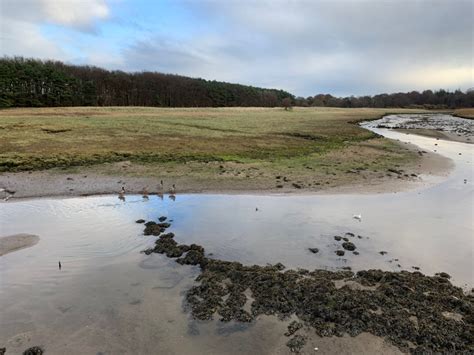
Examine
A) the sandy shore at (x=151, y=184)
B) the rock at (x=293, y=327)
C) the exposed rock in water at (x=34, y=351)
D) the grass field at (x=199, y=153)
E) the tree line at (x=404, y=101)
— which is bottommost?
the exposed rock in water at (x=34, y=351)

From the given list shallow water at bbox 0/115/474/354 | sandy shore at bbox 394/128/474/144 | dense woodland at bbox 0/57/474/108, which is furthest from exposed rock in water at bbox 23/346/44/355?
dense woodland at bbox 0/57/474/108

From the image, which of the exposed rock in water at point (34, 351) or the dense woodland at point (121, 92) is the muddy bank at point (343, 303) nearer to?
the exposed rock in water at point (34, 351)

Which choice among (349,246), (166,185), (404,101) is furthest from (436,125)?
(404,101)

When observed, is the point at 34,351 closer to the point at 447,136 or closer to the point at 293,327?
the point at 293,327

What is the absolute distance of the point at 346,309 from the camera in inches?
298

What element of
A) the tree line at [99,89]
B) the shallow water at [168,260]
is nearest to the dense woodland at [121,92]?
the tree line at [99,89]

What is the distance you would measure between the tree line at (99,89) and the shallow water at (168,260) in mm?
81775

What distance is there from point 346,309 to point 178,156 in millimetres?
19276

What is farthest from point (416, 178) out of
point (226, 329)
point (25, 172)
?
point (25, 172)

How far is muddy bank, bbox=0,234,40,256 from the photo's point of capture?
432 inches

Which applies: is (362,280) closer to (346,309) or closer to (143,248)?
(346,309)

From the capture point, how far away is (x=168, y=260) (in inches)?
401

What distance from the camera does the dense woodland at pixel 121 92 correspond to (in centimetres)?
8856

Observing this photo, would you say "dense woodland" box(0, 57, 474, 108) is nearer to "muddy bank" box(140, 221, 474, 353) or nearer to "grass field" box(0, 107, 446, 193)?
"grass field" box(0, 107, 446, 193)
